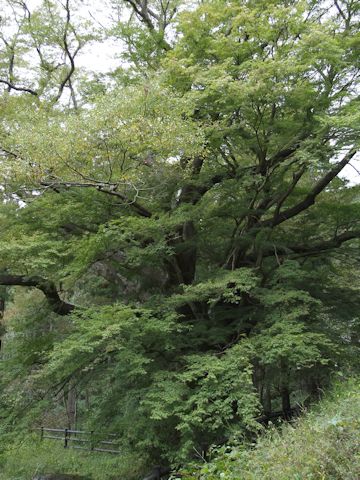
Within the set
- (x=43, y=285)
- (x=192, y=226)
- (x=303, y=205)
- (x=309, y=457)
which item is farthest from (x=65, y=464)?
(x=309, y=457)

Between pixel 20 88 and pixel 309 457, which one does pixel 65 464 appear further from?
pixel 309 457

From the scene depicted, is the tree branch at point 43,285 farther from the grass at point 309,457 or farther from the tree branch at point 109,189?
the grass at point 309,457

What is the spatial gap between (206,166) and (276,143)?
6.81 feet

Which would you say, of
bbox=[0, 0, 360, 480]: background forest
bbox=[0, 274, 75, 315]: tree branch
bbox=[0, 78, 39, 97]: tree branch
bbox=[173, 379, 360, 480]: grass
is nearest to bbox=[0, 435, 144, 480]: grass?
bbox=[0, 0, 360, 480]: background forest

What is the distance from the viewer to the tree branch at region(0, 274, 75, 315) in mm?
10105

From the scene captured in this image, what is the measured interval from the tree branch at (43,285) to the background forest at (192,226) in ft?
0.14

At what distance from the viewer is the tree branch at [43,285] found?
10.1 metres

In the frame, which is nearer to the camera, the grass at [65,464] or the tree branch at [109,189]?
the tree branch at [109,189]

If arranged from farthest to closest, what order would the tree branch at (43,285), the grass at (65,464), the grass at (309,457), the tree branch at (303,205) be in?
the grass at (65,464)
the tree branch at (303,205)
the tree branch at (43,285)
the grass at (309,457)

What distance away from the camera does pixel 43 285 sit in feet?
34.1

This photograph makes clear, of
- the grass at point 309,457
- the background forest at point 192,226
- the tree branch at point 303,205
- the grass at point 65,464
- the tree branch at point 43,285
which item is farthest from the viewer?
the grass at point 65,464

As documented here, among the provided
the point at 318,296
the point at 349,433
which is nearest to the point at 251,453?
the point at 349,433

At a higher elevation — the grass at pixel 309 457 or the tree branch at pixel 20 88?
the tree branch at pixel 20 88

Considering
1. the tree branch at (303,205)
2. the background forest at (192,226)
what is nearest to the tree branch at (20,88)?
the background forest at (192,226)
